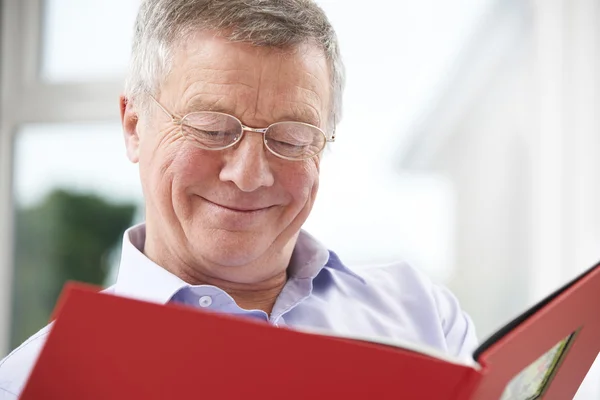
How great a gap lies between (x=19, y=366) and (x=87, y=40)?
2544 millimetres

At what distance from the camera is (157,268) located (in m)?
1.33

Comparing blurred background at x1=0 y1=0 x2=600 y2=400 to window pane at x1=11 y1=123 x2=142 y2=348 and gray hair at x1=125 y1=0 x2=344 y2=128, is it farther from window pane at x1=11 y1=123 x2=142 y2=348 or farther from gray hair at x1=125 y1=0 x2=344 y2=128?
gray hair at x1=125 y1=0 x2=344 y2=128

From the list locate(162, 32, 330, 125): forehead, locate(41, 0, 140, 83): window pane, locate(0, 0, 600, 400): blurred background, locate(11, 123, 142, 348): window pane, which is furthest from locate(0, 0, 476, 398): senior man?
locate(41, 0, 140, 83): window pane

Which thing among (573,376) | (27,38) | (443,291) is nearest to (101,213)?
(27,38)

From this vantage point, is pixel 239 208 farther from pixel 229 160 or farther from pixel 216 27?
pixel 216 27

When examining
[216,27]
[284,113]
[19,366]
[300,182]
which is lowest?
[19,366]

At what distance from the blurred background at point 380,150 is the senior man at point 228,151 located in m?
1.73

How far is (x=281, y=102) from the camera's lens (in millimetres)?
1276

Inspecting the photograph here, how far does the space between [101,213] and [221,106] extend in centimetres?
228

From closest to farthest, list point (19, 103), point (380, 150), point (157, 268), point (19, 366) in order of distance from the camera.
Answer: point (19, 366) < point (157, 268) < point (380, 150) < point (19, 103)

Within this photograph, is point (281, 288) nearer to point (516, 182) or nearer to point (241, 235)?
point (241, 235)

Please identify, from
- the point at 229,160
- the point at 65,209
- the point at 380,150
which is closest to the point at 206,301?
the point at 229,160

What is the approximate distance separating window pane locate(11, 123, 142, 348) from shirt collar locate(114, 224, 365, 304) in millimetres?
1902

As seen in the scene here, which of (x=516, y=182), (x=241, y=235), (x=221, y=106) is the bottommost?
(x=516, y=182)
